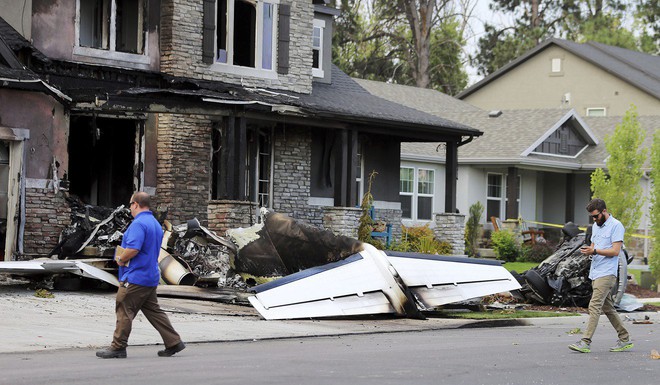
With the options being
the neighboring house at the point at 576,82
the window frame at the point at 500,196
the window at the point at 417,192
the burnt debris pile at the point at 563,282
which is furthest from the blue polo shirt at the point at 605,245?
the neighboring house at the point at 576,82

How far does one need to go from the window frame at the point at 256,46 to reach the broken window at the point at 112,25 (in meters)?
1.78

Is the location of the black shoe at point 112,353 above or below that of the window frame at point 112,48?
below

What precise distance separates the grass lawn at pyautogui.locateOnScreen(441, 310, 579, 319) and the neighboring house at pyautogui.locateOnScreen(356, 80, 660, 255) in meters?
16.1

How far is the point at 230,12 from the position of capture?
26.4 m

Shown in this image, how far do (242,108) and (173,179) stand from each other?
7.37 ft

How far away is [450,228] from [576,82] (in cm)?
2277

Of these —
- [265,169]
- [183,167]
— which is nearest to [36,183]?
[183,167]

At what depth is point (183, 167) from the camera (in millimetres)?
24859

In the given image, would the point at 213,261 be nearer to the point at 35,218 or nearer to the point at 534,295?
the point at 35,218

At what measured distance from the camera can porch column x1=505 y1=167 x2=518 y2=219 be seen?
126ft

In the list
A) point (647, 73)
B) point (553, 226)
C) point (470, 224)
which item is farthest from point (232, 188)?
point (647, 73)

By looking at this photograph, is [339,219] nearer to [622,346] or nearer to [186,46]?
[186,46]

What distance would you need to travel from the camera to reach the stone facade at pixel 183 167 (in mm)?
24656

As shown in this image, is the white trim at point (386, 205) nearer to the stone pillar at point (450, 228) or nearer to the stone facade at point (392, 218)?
the stone facade at point (392, 218)
